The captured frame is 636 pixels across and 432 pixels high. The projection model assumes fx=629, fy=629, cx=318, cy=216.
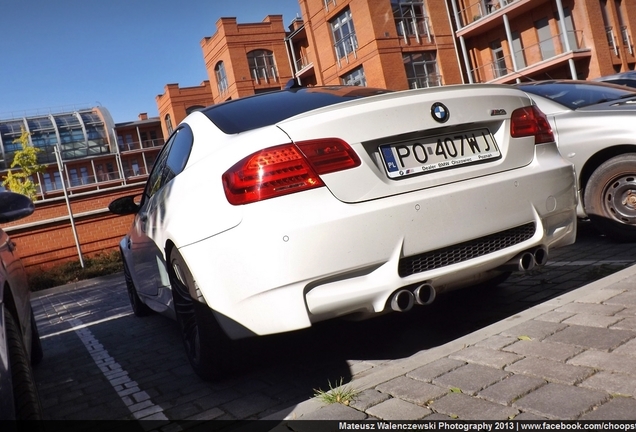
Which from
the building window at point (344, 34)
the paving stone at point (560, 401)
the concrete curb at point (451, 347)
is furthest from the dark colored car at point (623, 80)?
the building window at point (344, 34)

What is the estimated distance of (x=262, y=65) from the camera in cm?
4731

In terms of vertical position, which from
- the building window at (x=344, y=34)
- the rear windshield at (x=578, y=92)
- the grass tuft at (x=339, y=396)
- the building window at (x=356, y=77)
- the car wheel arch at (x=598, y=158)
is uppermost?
the building window at (x=344, y=34)

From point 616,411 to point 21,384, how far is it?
2.00m

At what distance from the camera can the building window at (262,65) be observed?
46.9m

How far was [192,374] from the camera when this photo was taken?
3871mm

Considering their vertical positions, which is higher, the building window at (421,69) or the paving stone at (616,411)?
the building window at (421,69)

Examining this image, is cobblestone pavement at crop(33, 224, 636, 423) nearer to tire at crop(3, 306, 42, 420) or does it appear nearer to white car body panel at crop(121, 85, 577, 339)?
white car body panel at crop(121, 85, 577, 339)

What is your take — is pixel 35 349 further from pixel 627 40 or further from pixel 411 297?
pixel 627 40

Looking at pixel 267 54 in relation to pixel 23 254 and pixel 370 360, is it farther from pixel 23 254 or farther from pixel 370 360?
pixel 370 360

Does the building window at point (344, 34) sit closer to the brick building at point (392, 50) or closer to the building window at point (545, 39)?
the brick building at point (392, 50)

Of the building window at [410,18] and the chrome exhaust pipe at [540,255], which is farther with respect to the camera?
the building window at [410,18]

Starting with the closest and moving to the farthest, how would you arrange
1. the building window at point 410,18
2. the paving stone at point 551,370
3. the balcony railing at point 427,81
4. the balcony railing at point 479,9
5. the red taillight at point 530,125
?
the paving stone at point 551,370
the red taillight at point 530,125
the balcony railing at point 479,9
the building window at point 410,18
the balcony railing at point 427,81

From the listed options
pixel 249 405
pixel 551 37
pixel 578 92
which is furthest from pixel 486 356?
pixel 551 37

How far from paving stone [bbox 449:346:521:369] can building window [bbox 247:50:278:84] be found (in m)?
45.3
